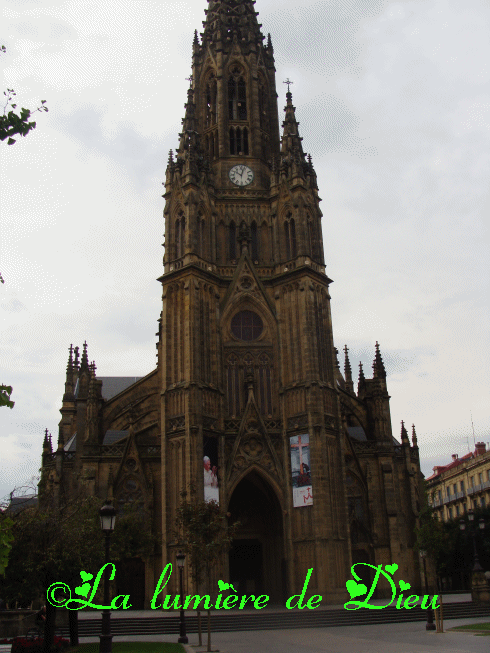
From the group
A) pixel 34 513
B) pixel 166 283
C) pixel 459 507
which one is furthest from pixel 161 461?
pixel 459 507

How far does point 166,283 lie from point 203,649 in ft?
91.4

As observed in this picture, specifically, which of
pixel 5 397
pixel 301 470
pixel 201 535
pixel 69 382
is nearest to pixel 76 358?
pixel 69 382

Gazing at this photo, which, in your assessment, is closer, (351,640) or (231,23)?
(351,640)

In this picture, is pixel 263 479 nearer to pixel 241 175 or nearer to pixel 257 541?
pixel 257 541

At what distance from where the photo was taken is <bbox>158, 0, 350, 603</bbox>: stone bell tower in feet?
138

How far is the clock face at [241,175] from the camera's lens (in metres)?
53.1

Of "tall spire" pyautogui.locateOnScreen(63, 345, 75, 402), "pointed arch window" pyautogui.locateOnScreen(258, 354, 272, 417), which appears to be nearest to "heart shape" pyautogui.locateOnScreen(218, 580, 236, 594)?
"pointed arch window" pyautogui.locateOnScreen(258, 354, 272, 417)

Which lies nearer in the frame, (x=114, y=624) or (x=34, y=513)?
(x=34, y=513)

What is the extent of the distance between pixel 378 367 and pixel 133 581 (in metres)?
23.8

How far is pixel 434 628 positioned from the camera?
28.0m

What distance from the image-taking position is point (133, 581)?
43625mm

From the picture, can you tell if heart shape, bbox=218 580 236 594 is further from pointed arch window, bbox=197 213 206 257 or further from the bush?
pointed arch window, bbox=197 213 206 257

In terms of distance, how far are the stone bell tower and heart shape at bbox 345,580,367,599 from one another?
0.80 metres

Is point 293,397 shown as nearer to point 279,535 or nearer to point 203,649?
point 279,535
